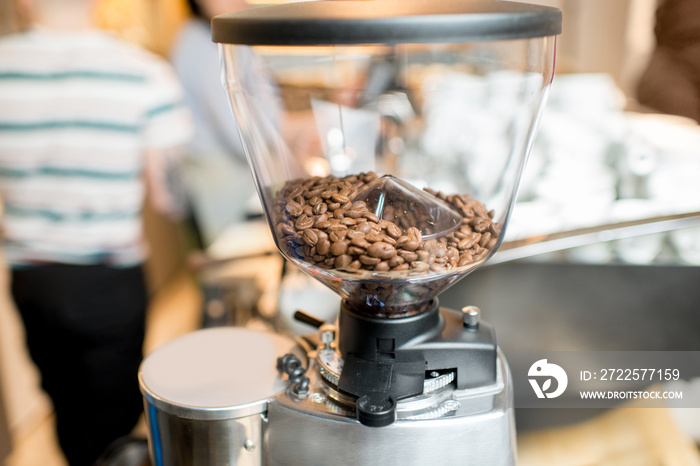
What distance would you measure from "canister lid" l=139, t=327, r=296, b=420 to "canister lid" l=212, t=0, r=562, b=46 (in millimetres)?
297

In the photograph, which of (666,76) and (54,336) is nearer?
(54,336)

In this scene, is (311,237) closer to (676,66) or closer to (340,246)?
(340,246)

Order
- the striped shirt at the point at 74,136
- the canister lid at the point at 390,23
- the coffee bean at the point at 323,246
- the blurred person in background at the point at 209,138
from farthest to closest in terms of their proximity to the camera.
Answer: the blurred person in background at the point at 209,138, the striped shirt at the point at 74,136, the coffee bean at the point at 323,246, the canister lid at the point at 390,23

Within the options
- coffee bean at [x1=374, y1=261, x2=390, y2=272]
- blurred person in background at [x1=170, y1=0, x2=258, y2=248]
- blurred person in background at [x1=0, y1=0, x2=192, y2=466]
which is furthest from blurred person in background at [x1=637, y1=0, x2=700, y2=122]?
coffee bean at [x1=374, y1=261, x2=390, y2=272]

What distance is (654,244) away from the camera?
948 mm

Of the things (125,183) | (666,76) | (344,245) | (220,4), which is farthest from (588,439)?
(666,76)

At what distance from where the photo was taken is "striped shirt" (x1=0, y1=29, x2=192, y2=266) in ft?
4.25

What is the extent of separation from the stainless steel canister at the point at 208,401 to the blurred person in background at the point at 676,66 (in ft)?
6.48

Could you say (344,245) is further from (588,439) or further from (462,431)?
(588,439)

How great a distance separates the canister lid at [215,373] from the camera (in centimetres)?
51

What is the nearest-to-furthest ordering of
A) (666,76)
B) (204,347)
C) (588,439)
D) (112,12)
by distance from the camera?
(204,347) → (588,439) → (666,76) → (112,12)

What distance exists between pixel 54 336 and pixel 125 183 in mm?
444

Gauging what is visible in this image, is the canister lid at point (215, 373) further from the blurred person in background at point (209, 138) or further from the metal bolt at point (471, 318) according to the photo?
the blurred person in background at point (209, 138)

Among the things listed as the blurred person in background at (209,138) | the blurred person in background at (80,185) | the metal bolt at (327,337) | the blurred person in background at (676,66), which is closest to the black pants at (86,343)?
the blurred person in background at (80,185)
